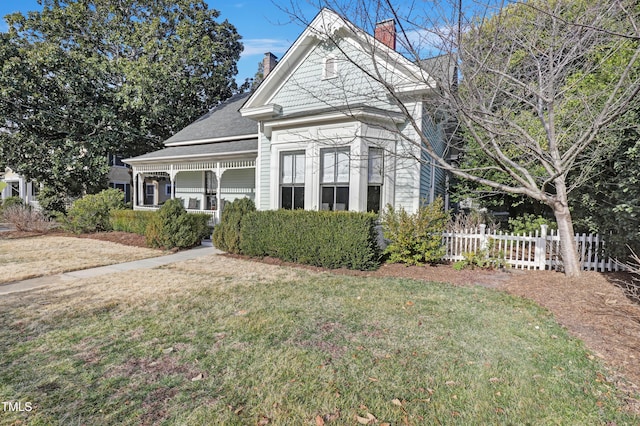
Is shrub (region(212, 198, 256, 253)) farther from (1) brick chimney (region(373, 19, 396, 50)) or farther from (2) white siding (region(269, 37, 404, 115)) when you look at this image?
(1) brick chimney (region(373, 19, 396, 50))

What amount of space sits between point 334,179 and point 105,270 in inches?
238

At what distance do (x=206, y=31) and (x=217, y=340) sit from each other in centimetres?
2579

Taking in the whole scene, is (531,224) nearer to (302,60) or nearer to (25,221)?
(302,60)

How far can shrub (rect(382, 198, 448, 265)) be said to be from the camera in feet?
25.9

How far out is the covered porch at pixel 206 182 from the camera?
13.6 m

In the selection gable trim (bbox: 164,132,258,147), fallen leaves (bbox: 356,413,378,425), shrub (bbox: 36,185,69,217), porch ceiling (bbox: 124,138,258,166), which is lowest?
fallen leaves (bbox: 356,413,378,425)

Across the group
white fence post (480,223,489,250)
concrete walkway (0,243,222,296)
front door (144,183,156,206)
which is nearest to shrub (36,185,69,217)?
front door (144,183,156,206)

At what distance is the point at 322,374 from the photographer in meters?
3.17

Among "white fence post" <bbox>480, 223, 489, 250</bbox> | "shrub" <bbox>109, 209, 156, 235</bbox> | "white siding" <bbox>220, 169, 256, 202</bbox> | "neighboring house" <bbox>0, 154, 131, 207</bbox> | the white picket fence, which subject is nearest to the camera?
the white picket fence

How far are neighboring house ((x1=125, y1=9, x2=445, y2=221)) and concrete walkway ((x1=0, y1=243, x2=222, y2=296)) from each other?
2691mm

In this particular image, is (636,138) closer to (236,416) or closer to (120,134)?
(236,416)

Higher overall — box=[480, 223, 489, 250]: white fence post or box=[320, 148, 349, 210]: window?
box=[320, 148, 349, 210]: window

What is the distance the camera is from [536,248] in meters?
7.90

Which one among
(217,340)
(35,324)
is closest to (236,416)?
(217,340)
